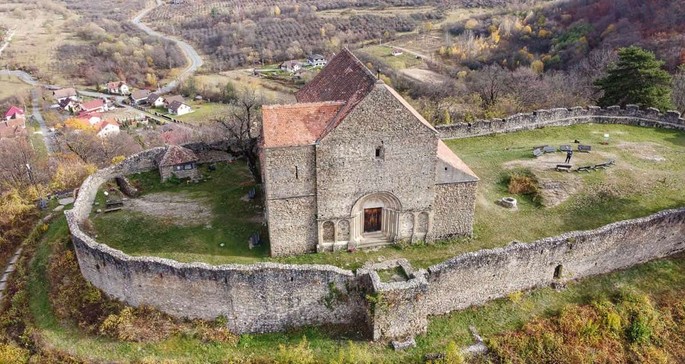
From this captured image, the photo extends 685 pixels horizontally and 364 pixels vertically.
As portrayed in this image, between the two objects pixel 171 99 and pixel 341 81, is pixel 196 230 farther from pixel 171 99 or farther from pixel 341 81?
pixel 171 99

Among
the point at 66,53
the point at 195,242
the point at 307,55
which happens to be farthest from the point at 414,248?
the point at 66,53

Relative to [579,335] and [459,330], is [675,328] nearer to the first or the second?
[579,335]

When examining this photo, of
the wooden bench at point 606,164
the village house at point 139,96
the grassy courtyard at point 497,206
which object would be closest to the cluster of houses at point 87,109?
the village house at point 139,96

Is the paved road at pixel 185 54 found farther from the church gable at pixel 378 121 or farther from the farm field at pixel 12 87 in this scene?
the church gable at pixel 378 121

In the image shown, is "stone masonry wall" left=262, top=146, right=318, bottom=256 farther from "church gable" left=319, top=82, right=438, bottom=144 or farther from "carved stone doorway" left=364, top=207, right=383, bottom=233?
"carved stone doorway" left=364, top=207, right=383, bottom=233

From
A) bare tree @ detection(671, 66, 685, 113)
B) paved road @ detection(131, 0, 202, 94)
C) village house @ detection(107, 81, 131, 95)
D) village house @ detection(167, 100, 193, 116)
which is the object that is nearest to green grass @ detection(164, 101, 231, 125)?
village house @ detection(167, 100, 193, 116)
